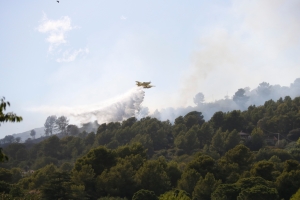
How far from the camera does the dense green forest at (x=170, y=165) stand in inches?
2687

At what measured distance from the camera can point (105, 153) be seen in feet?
291

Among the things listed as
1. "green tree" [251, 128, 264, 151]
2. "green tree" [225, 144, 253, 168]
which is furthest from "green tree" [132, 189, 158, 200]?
"green tree" [251, 128, 264, 151]

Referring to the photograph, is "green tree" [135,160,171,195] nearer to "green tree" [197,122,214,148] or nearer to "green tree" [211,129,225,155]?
"green tree" [211,129,225,155]

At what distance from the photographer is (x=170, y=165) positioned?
87.5 meters

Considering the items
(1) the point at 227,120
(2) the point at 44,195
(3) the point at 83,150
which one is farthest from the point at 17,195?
(1) the point at 227,120

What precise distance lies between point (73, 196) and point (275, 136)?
91145 millimetres

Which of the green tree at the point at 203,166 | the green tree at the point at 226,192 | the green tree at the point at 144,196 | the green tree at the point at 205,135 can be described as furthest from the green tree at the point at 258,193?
the green tree at the point at 205,135

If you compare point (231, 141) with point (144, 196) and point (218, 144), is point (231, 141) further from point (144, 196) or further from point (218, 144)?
point (144, 196)

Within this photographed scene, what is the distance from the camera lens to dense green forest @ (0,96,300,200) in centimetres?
6825

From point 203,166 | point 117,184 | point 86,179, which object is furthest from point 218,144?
point 86,179

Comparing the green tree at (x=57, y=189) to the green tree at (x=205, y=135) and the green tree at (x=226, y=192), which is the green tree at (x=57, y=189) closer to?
the green tree at (x=226, y=192)

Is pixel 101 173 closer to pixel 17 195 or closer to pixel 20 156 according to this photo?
pixel 17 195

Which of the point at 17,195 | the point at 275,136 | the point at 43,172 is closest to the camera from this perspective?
the point at 17,195

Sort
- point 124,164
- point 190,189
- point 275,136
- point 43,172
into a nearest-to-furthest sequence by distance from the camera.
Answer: point 190,189
point 124,164
point 43,172
point 275,136
